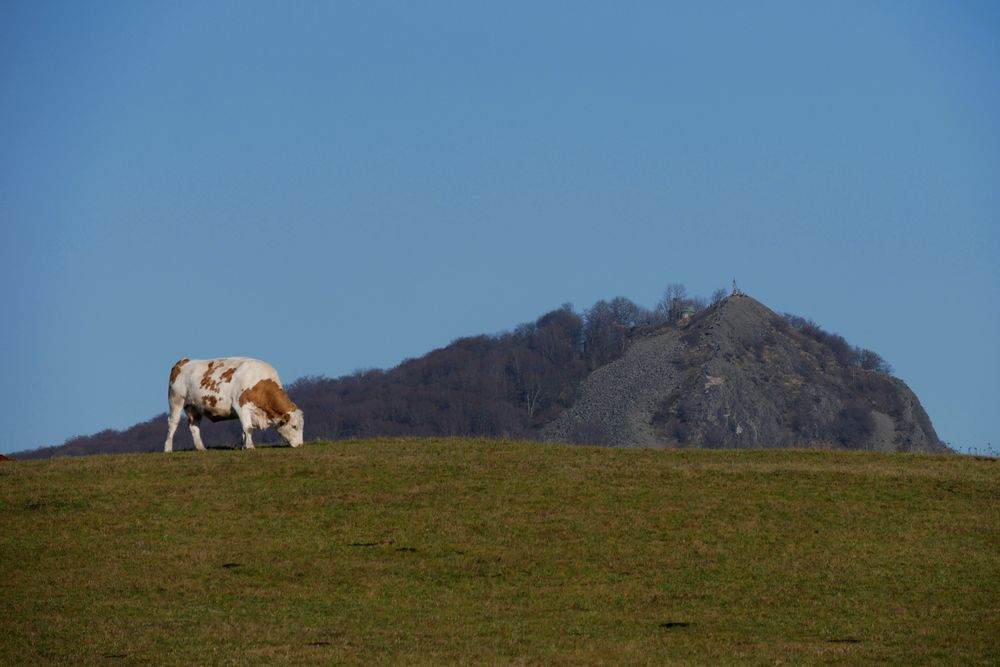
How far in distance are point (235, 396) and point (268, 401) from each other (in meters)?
1.00

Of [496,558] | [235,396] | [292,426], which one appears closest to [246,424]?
[235,396]

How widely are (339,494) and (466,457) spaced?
15.7 feet

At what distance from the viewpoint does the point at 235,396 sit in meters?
42.7

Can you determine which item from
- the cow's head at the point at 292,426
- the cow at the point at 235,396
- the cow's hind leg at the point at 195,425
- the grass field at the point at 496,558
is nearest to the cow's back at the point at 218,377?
the cow at the point at 235,396

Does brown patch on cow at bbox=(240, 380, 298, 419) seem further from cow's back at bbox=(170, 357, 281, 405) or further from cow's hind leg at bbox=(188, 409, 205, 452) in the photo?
cow's hind leg at bbox=(188, 409, 205, 452)

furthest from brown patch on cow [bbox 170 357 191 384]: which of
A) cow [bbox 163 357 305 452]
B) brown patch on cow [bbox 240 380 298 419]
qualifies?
brown patch on cow [bbox 240 380 298 419]

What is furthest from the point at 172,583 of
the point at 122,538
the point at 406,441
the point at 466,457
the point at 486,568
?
the point at 406,441

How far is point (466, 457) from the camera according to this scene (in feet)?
127

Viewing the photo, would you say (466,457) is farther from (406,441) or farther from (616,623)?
(616,623)

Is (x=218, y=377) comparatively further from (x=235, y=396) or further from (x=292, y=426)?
(x=292, y=426)

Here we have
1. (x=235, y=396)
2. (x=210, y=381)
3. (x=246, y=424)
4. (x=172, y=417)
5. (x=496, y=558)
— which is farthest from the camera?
(x=172, y=417)

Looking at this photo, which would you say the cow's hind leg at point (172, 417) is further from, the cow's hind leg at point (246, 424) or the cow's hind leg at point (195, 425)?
the cow's hind leg at point (246, 424)

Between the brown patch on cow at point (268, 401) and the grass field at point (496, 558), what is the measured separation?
73.2 inches

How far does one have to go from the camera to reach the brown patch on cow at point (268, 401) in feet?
139
